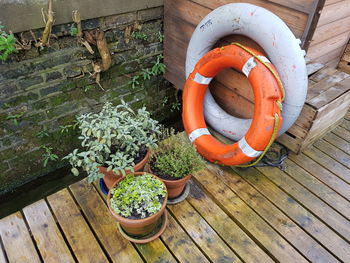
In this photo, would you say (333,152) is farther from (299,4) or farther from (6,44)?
(6,44)

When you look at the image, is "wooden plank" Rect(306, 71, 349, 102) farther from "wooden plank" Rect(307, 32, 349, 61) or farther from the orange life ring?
the orange life ring

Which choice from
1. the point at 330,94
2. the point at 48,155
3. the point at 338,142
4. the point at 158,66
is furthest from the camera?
the point at 158,66

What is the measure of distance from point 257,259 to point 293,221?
0.35 meters

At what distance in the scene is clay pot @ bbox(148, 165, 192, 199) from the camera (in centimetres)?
163

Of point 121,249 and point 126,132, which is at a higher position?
point 126,132

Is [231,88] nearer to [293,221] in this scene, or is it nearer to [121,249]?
[293,221]

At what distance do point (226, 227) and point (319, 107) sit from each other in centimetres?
93

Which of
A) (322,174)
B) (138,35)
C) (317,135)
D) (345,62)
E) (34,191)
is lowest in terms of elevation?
(34,191)

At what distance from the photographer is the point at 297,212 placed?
1758 mm

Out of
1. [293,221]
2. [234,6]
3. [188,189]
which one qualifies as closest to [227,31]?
[234,6]

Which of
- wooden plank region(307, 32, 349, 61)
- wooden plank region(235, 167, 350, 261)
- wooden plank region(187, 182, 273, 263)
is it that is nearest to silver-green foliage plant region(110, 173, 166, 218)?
wooden plank region(187, 182, 273, 263)

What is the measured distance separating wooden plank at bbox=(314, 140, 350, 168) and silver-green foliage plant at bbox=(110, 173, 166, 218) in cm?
136

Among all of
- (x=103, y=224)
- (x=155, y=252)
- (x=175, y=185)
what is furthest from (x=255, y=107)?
(x=103, y=224)

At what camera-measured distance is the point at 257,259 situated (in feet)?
5.05
